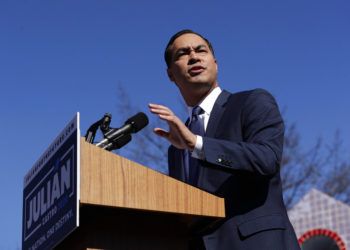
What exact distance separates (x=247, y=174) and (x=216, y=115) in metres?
0.33

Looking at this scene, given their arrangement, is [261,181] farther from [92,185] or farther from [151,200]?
[92,185]

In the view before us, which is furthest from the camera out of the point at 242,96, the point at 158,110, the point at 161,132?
the point at 242,96

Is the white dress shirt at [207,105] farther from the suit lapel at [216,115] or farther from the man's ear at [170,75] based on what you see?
the man's ear at [170,75]

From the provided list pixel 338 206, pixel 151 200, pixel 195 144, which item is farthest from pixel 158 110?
pixel 338 206

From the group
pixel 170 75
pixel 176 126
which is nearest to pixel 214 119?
pixel 176 126

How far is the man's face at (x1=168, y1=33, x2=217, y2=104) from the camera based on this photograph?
8.84 ft

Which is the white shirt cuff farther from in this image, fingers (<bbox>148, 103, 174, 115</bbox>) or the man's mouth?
the man's mouth

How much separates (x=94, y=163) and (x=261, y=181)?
61 centimetres

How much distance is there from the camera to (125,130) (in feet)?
8.16

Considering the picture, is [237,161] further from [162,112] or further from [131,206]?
[131,206]

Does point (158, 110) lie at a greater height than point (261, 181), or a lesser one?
greater

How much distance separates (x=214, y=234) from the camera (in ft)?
7.21

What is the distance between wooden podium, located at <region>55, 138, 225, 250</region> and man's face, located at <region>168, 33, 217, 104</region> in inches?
27.7

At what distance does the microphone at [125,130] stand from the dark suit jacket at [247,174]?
0.81 feet
